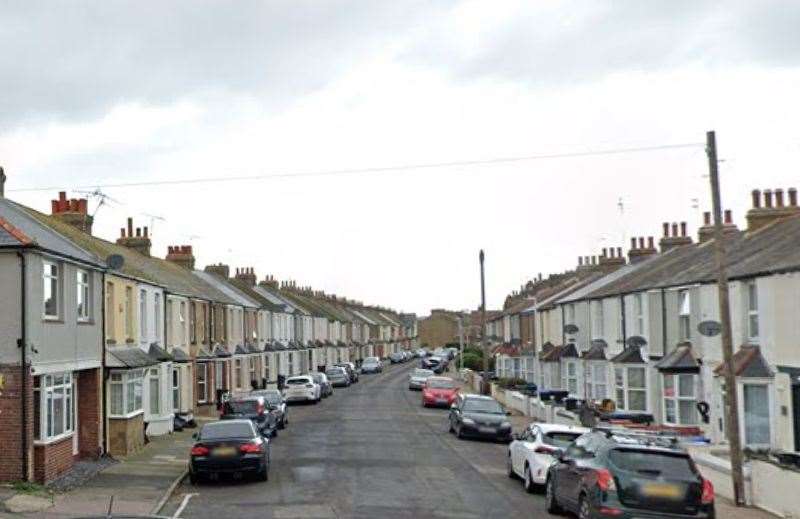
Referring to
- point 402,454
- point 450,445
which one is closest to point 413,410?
point 450,445

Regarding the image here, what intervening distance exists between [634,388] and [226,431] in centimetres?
1556

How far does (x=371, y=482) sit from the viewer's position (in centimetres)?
2042

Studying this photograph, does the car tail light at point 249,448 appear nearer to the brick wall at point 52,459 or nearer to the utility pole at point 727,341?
the brick wall at point 52,459

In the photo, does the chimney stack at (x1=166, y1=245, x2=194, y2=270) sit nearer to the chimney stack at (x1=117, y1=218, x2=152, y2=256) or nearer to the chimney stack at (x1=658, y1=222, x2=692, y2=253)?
the chimney stack at (x1=117, y1=218, x2=152, y2=256)

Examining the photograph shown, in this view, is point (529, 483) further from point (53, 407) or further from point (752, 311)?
point (53, 407)

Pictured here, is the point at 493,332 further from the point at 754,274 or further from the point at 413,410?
the point at 754,274

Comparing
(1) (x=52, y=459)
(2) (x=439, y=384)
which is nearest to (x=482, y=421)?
(1) (x=52, y=459)

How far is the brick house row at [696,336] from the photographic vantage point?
70.9ft

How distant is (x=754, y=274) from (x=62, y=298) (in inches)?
646

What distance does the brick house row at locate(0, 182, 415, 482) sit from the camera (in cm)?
1944

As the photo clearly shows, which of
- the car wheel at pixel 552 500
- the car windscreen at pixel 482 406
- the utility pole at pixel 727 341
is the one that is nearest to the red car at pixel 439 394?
the car windscreen at pixel 482 406

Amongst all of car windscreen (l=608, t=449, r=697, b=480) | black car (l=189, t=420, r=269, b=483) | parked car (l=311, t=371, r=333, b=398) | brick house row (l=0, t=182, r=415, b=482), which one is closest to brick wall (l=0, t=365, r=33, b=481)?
brick house row (l=0, t=182, r=415, b=482)

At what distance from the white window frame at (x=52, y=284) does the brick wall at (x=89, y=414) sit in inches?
141

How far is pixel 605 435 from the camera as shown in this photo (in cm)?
1586
